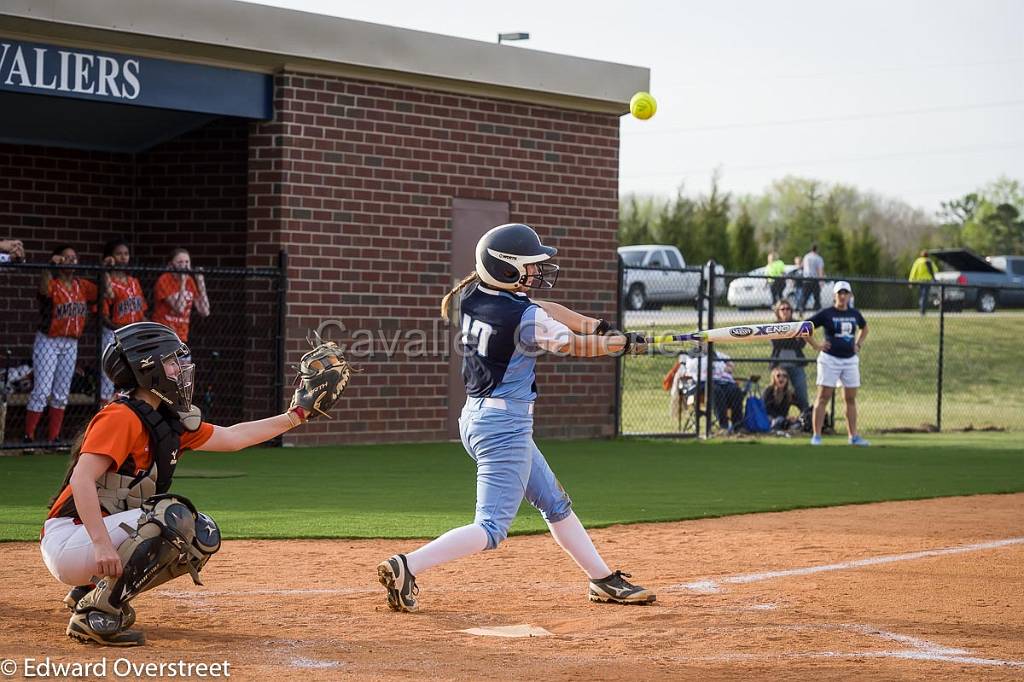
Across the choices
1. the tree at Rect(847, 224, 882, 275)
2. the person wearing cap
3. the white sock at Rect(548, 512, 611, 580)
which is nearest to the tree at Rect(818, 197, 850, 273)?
the tree at Rect(847, 224, 882, 275)

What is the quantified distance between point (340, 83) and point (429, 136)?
1361 mm

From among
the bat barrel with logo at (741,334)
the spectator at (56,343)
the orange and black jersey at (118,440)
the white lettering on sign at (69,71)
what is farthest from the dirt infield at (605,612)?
the white lettering on sign at (69,71)

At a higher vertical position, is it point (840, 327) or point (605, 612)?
point (840, 327)

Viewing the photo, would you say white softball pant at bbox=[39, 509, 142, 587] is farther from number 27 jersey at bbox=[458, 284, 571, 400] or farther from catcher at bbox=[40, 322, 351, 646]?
number 27 jersey at bbox=[458, 284, 571, 400]

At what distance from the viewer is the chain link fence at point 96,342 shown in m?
14.1

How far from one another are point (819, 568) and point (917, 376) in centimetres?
2354

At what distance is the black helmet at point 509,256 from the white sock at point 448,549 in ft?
4.01

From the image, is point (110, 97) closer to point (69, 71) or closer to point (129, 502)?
point (69, 71)

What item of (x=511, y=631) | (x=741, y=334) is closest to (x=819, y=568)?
(x=741, y=334)

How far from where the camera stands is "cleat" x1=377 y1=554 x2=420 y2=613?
21.1ft

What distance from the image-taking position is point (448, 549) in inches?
253

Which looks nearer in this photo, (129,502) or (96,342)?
(129,502)

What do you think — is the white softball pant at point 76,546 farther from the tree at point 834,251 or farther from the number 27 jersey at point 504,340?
the tree at point 834,251

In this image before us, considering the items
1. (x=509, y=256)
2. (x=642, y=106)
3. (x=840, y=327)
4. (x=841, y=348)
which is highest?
(x=642, y=106)
